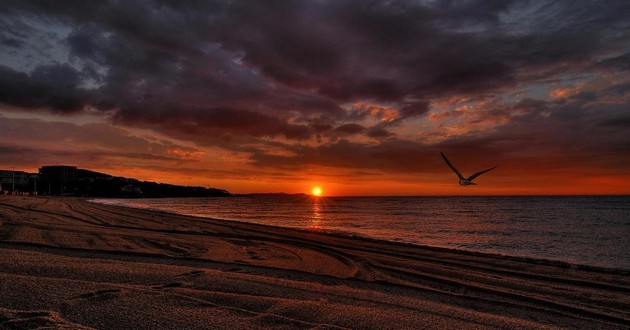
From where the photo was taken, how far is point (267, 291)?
19.6ft

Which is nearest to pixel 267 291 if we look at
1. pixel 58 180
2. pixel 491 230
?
pixel 491 230

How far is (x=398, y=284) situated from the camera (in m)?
7.84

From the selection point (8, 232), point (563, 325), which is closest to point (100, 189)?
point (8, 232)

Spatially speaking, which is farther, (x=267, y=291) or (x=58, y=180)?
(x=58, y=180)

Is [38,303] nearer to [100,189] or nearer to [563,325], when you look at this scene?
[563,325]

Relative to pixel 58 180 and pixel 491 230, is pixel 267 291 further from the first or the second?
pixel 58 180

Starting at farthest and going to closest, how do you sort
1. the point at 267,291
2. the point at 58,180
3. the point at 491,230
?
the point at 58,180, the point at 491,230, the point at 267,291

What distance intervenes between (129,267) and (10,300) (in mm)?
2665

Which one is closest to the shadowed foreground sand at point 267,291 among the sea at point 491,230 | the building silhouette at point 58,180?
the sea at point 491,230

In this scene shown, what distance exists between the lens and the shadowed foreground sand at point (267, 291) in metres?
4.45

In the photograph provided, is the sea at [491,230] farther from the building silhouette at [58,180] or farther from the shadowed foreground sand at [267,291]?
the building silhouette at [58,180]

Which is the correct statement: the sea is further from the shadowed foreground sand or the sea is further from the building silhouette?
the building silhouette

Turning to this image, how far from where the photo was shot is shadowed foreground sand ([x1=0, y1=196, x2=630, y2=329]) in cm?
445

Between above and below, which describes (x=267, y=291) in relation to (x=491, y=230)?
above
